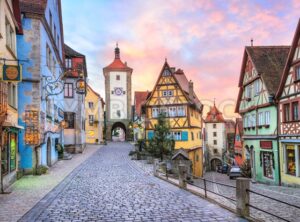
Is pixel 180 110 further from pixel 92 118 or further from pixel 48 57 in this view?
pixel 92 118

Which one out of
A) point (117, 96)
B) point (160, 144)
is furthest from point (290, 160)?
point (117, 96)

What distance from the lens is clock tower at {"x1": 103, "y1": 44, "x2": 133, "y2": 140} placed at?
6825 centimetres

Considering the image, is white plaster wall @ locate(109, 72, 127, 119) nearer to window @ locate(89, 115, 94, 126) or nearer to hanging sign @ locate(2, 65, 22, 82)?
window @ locate(89, 115, 94, 126)

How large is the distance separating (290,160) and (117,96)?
48.7 metres

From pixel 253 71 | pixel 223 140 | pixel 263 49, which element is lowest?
pixel 223 140

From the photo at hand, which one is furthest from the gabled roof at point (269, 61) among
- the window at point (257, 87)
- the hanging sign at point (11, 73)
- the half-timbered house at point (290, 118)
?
the hanging sign at point (11, 73)

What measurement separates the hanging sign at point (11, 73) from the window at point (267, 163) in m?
18.8

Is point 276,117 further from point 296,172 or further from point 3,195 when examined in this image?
point 3,195

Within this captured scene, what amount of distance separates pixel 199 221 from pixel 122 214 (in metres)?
2.23

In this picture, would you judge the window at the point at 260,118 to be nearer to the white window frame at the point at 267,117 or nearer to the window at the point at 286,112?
the white window frame at the point at 267,117

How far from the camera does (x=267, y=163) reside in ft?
86.0

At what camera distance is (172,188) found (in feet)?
48.6

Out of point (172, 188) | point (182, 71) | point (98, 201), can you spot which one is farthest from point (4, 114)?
point (182, 71)

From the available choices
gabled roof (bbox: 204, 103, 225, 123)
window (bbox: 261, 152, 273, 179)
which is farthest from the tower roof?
window (bbox: 261, 152, 273, 179)
